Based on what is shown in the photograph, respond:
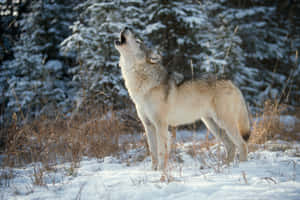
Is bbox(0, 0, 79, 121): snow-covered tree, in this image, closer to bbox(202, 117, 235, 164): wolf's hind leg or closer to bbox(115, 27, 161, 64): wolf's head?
bbox(115, 27, 161, 64): wolf's head

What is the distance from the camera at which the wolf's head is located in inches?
135

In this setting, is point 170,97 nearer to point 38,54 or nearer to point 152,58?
point 152,58

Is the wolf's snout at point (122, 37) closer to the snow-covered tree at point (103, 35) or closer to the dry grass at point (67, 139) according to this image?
the dry grass at point (67, 139)

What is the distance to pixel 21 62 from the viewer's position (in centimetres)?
1062

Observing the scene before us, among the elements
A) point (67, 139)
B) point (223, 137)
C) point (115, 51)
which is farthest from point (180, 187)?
point (115, 51)

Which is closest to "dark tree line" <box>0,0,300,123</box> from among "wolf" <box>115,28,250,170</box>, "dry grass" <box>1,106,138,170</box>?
"dry grass" <box>1,106,138,170</box>

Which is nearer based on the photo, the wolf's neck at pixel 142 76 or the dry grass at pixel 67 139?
the wolf's neck at pixel 142 76

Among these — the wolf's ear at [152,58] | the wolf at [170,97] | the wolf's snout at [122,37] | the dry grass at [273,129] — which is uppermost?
the wolf's snout at [122,37]

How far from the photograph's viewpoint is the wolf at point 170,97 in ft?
10.9

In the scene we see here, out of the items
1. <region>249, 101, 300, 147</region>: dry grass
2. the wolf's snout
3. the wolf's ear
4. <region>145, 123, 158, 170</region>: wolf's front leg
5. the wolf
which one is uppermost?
the wolf's snout

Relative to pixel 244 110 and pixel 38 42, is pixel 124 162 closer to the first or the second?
pixel 244 110

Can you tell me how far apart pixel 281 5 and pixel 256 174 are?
16.7 metres

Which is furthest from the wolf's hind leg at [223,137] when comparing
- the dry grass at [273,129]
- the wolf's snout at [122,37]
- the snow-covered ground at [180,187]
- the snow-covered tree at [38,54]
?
the snow-covered tree at [38,54]

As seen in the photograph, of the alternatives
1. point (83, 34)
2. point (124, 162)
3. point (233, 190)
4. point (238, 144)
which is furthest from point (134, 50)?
point (83, 34)
